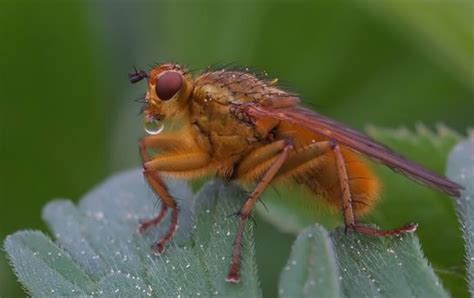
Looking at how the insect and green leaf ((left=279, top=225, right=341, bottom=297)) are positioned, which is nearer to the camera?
green leaf ((left=279, top=225, right=341, bottom=297))

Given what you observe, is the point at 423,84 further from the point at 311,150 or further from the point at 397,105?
the point at 311,150

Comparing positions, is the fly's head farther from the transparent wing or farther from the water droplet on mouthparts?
the transparent wing

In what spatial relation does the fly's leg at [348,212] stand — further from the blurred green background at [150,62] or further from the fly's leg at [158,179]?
the blurred green background at [150,62]

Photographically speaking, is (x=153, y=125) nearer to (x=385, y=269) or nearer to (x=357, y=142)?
(x=357, y=142)

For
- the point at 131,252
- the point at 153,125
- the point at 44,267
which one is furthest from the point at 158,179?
the point at 44,267

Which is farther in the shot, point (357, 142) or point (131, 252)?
point (357, 142)

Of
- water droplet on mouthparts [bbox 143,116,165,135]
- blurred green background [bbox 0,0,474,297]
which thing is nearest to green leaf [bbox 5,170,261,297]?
water droplet on mouthparts [bbox 143,116,165,135]
